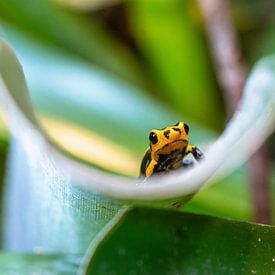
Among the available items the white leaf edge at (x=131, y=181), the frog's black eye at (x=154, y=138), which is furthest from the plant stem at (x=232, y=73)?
the white leaf edge at (x=131, y=181)

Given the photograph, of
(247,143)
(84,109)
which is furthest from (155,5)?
(247,143)

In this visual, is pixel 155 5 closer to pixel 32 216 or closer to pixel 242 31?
pixel 242 31

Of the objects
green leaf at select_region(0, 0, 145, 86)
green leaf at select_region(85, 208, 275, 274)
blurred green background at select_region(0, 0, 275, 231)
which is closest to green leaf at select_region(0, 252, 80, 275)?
green leaf at select_region(85, 208, 275, 274)

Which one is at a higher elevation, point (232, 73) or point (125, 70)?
point (232, 73)

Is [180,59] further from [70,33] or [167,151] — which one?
[167,151]

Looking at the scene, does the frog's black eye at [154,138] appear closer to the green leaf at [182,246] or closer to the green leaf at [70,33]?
the green leaf at [182,246]


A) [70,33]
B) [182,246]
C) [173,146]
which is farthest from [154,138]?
[70,33]

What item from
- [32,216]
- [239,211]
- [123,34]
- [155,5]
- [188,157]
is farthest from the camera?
[123,34]
